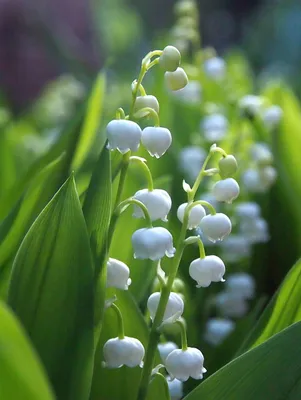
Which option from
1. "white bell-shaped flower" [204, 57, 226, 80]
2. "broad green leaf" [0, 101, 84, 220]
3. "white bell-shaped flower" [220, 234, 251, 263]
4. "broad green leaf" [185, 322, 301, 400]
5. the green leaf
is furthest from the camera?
"white bell-shaped flower" [204, 57, 226, 80]

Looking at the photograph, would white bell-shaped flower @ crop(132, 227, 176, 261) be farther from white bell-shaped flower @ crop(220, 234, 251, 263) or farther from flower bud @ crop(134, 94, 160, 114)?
white bell-shaped flower @ crop(220, 234, 251, 263)

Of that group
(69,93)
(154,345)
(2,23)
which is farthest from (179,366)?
(2,23)

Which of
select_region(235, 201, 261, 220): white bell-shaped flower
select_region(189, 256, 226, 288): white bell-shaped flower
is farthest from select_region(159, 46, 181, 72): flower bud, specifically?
select_region(235, 201, 261, 220): white bell-shaped flower

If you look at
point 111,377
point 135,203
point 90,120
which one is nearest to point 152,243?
point 135,203

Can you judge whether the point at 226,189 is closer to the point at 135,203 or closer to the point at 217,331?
the point at 135,203

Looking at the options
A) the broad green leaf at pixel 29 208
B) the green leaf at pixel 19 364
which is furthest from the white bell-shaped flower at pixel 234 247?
the green leaf at pixel 19 364

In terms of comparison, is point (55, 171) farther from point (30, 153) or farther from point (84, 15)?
point (84, 15)
